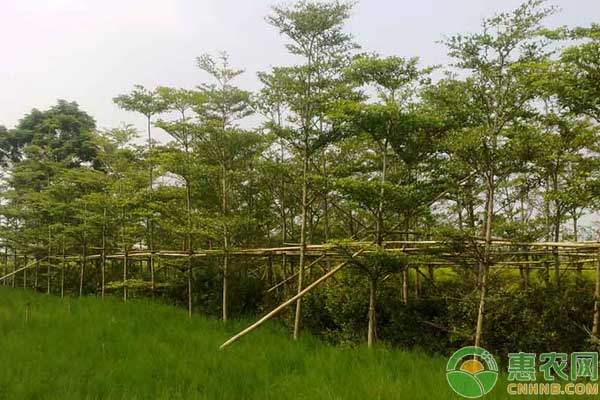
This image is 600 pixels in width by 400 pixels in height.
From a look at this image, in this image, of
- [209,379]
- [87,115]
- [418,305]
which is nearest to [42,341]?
[209,379]

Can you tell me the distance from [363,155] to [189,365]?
20.8 feet

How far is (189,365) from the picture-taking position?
6484mm

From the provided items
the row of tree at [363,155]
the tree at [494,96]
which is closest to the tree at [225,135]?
the row of tree at [363,155]

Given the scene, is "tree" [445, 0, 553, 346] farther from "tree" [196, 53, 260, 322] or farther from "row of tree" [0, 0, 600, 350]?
"tree" [196, 53, 260, 322]

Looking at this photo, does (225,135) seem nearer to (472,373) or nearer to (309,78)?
(309,78)

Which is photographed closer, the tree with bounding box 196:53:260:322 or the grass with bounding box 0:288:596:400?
the grass with bounding box 0:288:596:400

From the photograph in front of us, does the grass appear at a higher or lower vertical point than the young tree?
lower

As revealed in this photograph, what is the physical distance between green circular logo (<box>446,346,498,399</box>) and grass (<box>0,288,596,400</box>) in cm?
15

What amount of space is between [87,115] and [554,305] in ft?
65.5

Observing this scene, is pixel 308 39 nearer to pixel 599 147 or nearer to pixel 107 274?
pixel 599 147

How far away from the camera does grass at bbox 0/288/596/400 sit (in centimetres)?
535

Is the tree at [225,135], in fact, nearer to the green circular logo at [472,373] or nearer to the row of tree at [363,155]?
the row of tree at [363,155]

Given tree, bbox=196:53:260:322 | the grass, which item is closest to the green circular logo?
the grass

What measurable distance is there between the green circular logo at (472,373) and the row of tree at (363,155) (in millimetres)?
359
